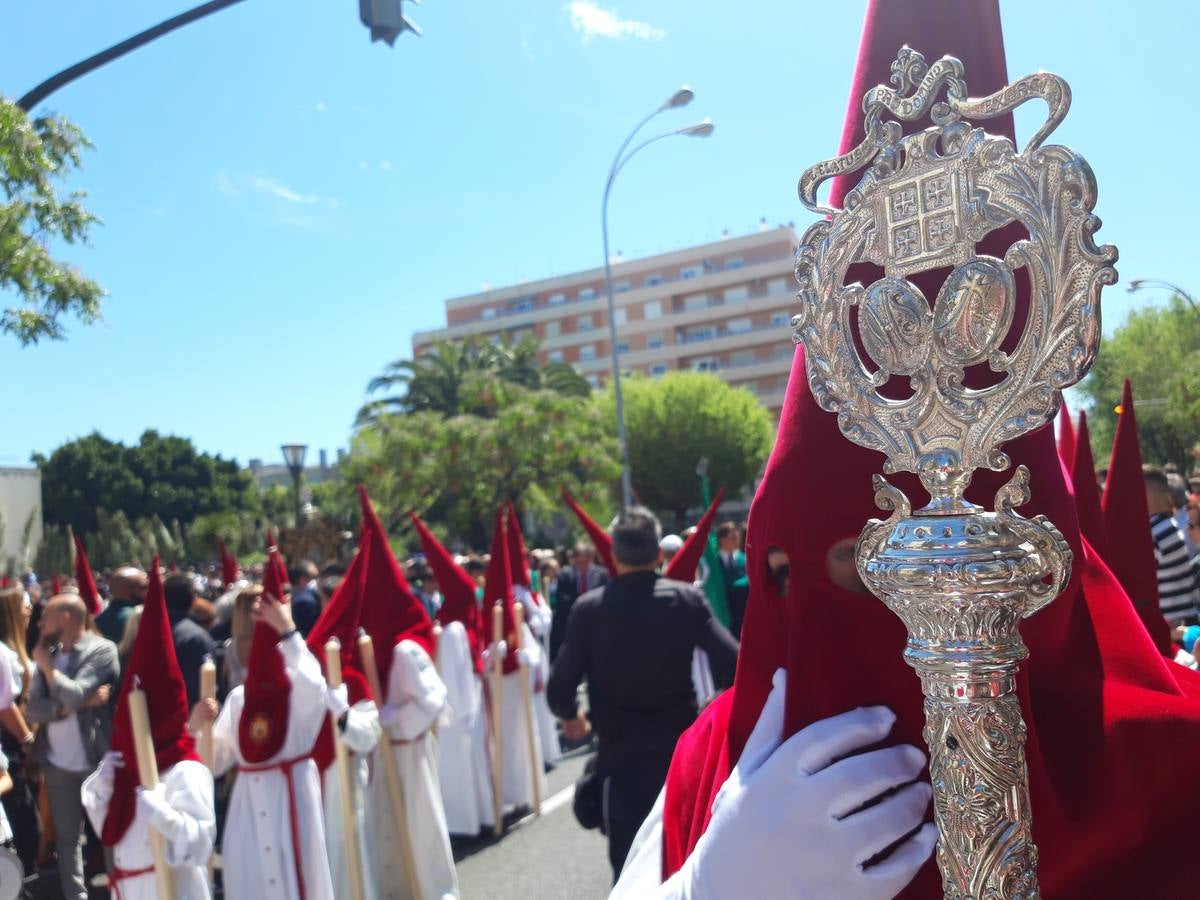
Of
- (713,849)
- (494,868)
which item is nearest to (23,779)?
(494,868)

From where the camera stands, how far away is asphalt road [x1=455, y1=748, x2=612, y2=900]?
A: 5.30m

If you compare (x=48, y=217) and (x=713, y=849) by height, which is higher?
(x=48, y=217)

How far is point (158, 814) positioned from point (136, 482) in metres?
46.7

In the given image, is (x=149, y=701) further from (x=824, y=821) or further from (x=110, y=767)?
(x=824, y=821)

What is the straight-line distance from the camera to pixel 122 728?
148 inches

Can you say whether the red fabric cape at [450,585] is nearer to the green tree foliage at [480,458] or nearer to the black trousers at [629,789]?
the black trousers at [629,789]

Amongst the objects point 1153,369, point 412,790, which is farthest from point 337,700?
point 1153,369

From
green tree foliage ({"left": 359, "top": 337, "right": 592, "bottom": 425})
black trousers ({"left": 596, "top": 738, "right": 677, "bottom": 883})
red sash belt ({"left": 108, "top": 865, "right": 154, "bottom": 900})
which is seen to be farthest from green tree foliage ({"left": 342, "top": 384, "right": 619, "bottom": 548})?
black trousers ({"left": 596, "top": 738, "right": 677, "bottom": 883})

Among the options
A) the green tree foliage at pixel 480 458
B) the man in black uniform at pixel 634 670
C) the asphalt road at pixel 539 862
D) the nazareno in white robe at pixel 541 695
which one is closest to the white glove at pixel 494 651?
the nazareno in white robe at pixel 541 695

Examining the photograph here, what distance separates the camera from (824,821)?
1053 millimetres

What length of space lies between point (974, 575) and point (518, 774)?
715cm

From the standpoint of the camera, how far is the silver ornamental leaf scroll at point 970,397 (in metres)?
0.82

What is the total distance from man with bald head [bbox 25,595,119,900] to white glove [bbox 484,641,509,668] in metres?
2.53

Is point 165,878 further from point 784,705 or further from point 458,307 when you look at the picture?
point 458,307
